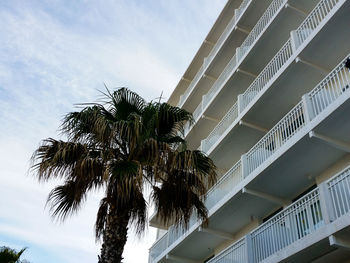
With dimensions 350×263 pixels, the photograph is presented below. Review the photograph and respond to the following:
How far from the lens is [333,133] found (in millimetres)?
11625

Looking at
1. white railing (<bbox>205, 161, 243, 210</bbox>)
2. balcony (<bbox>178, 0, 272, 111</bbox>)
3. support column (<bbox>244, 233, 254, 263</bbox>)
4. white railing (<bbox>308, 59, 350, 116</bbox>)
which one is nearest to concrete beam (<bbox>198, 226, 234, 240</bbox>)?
white railing (<bbox>205, 161, 243, 210</bbox>)

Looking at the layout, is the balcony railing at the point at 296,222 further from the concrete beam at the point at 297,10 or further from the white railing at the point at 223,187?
the concrete beam at the point at 297,10

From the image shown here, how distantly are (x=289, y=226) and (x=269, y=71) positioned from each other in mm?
7564

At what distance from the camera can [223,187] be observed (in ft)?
55.6

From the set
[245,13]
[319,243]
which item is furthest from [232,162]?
[319,243]

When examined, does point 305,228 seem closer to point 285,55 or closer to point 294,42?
point 294,42

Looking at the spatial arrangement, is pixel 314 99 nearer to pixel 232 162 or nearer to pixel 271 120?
pixel 271 120

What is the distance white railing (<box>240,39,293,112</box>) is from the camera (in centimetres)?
1527

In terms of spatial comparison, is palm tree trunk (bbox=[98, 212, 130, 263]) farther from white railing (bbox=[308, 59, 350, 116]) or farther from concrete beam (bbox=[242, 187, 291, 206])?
white railing (bbox=[308, 59, 350, 116])

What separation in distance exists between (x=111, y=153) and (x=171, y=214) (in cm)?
245

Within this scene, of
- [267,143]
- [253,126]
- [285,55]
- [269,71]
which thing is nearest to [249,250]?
[267,143]

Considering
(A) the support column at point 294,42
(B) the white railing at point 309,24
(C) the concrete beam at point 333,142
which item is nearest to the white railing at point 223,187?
(C) the concrete beam at point 333,142

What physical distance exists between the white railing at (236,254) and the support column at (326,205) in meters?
3.83

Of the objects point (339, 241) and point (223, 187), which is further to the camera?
point (223, 187)
